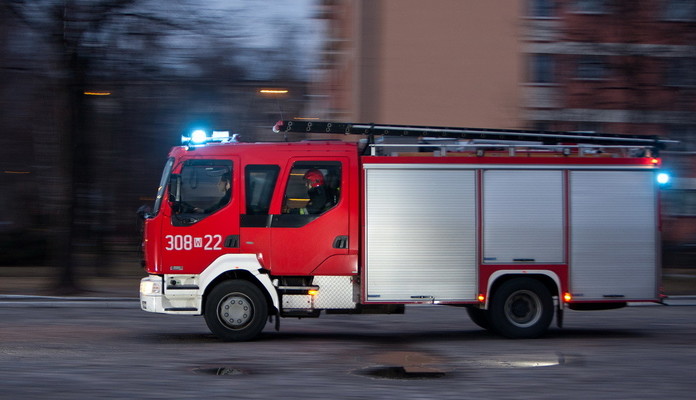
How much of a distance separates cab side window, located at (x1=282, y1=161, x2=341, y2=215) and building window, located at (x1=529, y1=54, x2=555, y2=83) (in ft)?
80.3

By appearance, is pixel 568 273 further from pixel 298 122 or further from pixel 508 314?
pixel 298 122

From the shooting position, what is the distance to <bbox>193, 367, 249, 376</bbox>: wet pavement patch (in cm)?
907

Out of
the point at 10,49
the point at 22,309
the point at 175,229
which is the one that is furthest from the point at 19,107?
the point at 175,229

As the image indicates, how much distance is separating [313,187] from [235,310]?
199 centimetres

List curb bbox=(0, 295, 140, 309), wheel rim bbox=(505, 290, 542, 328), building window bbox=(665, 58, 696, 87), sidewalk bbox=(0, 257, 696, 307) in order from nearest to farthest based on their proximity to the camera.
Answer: wheel rim bbox=(505, 290, 542, 328) < curb bbox=(0, 295, 140, 309) < sidewalk bbox=(0, 257, 696, 307) < building window bbox=(665, 58, 696, 87)

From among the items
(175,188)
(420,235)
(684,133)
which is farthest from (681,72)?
(175,188)

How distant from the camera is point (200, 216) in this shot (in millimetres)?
11391

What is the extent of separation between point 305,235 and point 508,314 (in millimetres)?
3066

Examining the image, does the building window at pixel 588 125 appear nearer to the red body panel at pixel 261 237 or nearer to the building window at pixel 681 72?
the building window at pixel 681 72

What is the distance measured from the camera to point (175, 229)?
11352 millimetres

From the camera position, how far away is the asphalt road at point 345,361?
26.7 ft

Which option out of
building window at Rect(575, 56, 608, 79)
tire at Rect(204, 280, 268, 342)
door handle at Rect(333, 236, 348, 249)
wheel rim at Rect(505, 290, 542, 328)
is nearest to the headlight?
tire at Rect(204, 280, 268, 342)

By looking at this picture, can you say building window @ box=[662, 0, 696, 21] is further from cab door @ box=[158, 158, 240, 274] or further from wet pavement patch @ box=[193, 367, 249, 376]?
wet pavement patch @ box=[193, 367, 249, 376]

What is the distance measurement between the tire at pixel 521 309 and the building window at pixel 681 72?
12.4 metres
